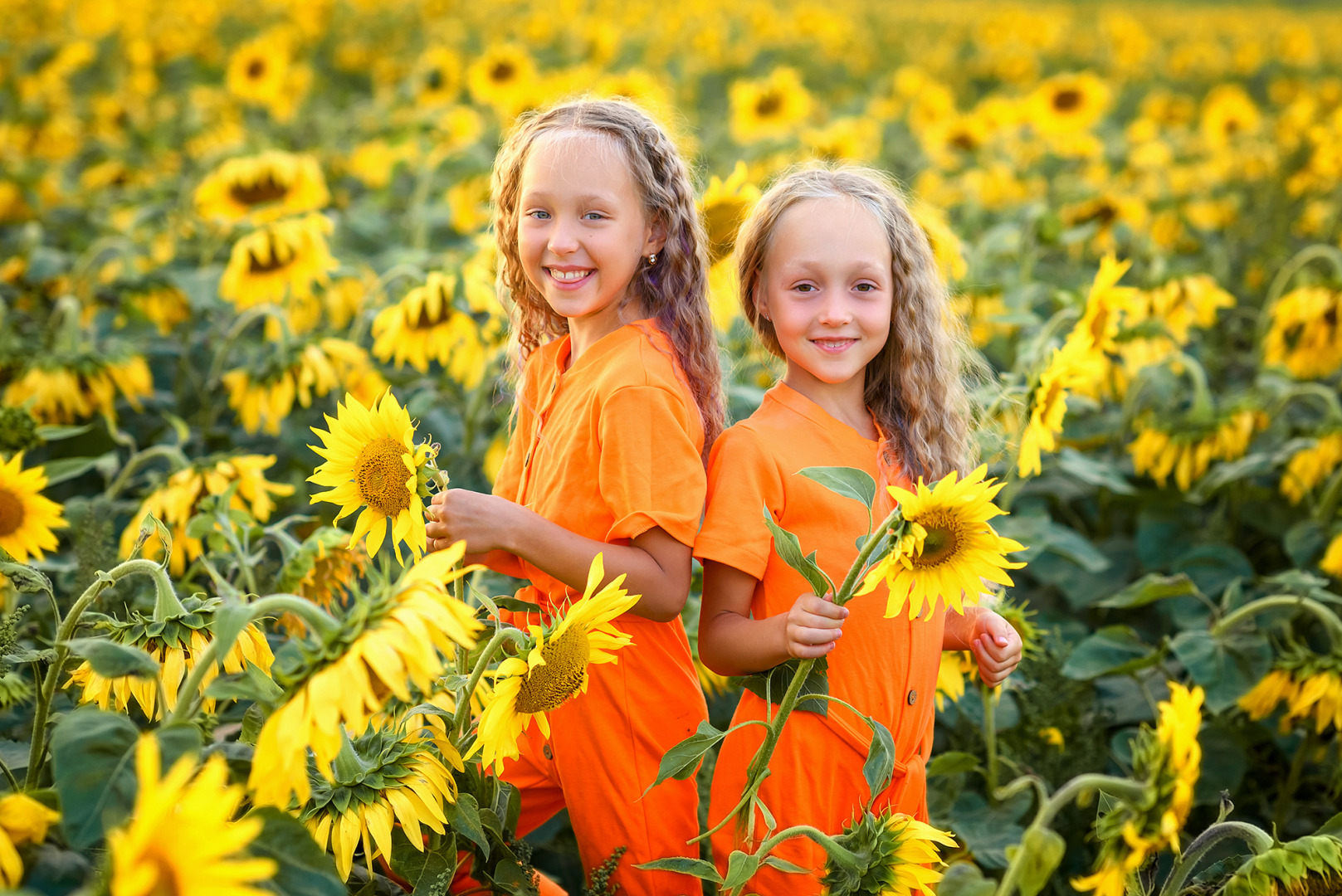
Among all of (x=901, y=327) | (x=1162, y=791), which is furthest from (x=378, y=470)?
(x=1162, y=791)

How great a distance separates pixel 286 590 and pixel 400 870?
1.88 feet

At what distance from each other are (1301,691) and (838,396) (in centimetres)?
98

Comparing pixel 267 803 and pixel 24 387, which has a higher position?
pixel 24 387

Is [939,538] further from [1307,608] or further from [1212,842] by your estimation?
[1307,608]

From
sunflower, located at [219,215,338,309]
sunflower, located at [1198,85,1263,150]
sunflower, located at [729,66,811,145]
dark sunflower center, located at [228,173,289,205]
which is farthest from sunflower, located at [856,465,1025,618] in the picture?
sunflower, located at [1198,85,1263,150]

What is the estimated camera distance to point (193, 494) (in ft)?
6.47

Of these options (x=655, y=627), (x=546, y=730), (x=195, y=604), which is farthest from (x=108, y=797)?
(x=655, y=627)

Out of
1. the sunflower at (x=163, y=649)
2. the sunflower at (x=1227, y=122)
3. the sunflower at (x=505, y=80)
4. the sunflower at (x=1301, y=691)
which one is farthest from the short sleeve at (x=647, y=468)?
the sunflower at (x=1227, y=122)

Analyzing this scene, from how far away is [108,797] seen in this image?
3.34 feet

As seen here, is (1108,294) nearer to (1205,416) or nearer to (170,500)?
(1205,416)

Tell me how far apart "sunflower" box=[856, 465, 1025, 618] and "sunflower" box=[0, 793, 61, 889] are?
0.83 metres

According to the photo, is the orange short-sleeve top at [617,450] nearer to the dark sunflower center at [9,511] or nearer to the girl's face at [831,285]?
the girl's face at [831,285]

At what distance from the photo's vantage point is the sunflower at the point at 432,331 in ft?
7.79

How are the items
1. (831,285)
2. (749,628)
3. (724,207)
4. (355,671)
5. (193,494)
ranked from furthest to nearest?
1. (724,207)
2. (193,494)
3. (831,285)
4. (749,628)
5. (355,671)
